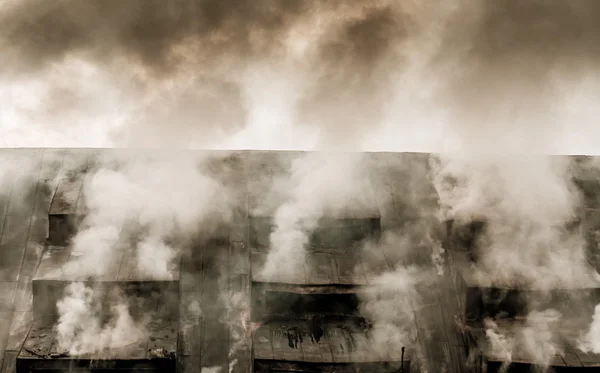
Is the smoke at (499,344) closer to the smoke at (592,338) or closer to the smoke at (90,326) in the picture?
the smoke at (592,338)

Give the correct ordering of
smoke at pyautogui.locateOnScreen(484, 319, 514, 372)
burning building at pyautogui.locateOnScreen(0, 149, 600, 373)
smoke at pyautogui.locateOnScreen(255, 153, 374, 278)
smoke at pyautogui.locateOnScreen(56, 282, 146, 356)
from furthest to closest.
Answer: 1. smoke at pyautogui.locateOnScreen(255, 153, 374, 278)
2. burning building at pyautogui.locateOnScreen(0, 149, 600, 373)
3. smoke at pyautogui.locateOnScreen(484, 319, 514, 372)
4. smoke at pyautogui.locateOnScreen(56, 282, 146, 356)

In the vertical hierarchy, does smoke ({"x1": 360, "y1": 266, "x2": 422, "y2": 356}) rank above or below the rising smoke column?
below

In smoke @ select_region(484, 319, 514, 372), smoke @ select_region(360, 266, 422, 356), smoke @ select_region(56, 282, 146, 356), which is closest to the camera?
smoke @ select_region(56, 282, 146, 356)

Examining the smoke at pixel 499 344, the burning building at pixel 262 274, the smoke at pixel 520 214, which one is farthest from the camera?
the smoke at pixel 520 214

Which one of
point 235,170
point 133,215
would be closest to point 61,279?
point 133,215

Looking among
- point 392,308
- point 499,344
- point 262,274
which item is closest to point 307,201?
point 262,274

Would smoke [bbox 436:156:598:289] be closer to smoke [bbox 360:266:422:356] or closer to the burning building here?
the burning building

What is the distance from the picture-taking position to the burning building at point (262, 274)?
292 inches

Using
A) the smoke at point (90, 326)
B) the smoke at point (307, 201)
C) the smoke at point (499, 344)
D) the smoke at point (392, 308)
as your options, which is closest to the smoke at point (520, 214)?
the smoke at point (499, 344)

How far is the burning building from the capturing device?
7.41 m

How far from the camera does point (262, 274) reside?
26.1 ft

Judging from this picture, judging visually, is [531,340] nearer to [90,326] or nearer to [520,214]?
[520,214]

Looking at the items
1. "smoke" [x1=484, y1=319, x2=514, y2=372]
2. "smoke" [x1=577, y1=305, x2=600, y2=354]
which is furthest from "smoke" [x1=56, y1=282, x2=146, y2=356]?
"smoke" [x1=577, y1=305, x2=600, y2=354]

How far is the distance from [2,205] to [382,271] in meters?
→ 4.93
